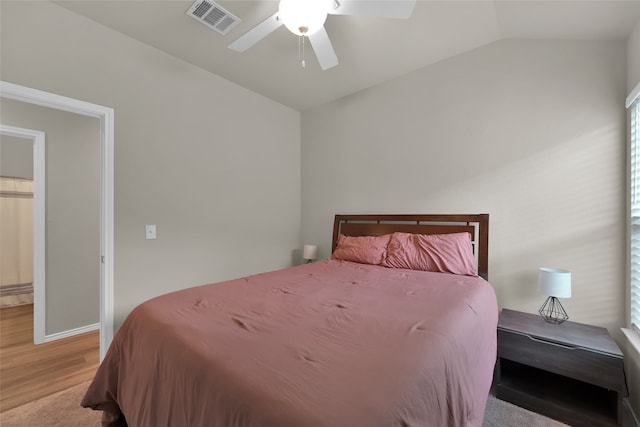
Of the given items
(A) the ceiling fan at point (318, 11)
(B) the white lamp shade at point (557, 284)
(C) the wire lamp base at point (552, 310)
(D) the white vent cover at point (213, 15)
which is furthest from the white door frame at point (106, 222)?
(C) the wire lamp base at point (552, 310)

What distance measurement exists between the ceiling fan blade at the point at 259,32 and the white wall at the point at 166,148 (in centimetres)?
102

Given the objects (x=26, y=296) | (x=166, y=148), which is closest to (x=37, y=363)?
(x=166, y=148)

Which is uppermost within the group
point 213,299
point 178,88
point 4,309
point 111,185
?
point 178,88

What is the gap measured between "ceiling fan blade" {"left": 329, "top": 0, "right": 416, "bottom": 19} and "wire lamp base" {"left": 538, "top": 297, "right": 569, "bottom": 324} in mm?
2275

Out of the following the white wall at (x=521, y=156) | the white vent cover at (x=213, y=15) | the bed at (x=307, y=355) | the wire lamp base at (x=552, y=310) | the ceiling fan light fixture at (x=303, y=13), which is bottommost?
the wire lamp base at (x=552, y=310)

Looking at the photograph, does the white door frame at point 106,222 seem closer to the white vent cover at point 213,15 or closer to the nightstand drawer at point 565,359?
the white vent cover at point 213,15

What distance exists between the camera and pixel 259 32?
1.81 m

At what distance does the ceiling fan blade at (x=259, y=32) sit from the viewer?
170 centimetres

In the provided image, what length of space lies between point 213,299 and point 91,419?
3.81 feet

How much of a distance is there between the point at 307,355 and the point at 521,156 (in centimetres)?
242

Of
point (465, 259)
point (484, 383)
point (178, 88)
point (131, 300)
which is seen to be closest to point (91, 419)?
point (131, 300)

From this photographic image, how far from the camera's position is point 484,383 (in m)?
1.42

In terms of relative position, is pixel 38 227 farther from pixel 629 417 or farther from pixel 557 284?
pixel 629 417

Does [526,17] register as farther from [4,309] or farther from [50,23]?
[4,309]
